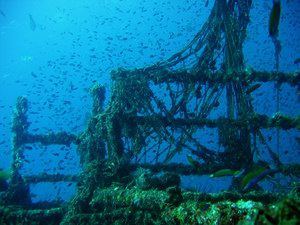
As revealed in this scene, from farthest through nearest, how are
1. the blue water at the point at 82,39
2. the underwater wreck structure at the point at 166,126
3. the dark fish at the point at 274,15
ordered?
the blue water at the point at 82,39
the underwater wreck structure at the point at 166,126
the dark fish at the point at 274,15

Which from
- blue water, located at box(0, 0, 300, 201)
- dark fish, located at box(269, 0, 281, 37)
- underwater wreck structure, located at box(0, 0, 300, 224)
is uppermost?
blue water, located at box(0, 0, 300, 201)

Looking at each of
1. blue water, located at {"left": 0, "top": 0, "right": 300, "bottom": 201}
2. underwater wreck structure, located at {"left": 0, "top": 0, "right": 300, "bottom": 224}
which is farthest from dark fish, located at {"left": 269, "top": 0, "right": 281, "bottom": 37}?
blue water, located at {"left": 0, "top": 0, "right": 300, "bottom": 201}

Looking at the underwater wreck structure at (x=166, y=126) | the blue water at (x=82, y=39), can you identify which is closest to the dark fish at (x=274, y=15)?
the underwater wreck structure at (x=166, y=126)

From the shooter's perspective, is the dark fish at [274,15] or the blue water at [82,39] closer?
the dark fish at [274,15]

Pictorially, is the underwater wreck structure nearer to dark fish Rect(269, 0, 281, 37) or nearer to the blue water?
dark fish Rect(269, 0, 281, 37)

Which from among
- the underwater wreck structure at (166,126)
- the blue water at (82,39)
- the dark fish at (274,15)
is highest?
the blue water at (82,39)

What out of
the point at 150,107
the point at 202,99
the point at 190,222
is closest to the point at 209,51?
the point at 202,99

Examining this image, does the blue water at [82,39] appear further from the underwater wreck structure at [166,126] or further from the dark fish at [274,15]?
the dark fish at [274,15]

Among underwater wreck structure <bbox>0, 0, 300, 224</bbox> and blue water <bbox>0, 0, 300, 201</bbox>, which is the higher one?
blue water <bbox>0, 0, 300, 201</bbox>

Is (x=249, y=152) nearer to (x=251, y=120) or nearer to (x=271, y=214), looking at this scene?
(x=251, y=120)

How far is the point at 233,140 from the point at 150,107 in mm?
2283

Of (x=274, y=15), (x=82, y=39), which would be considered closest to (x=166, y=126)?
(x=274, y=15)

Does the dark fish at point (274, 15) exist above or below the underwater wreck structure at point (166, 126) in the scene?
above

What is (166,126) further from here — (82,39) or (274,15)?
(82,39)
